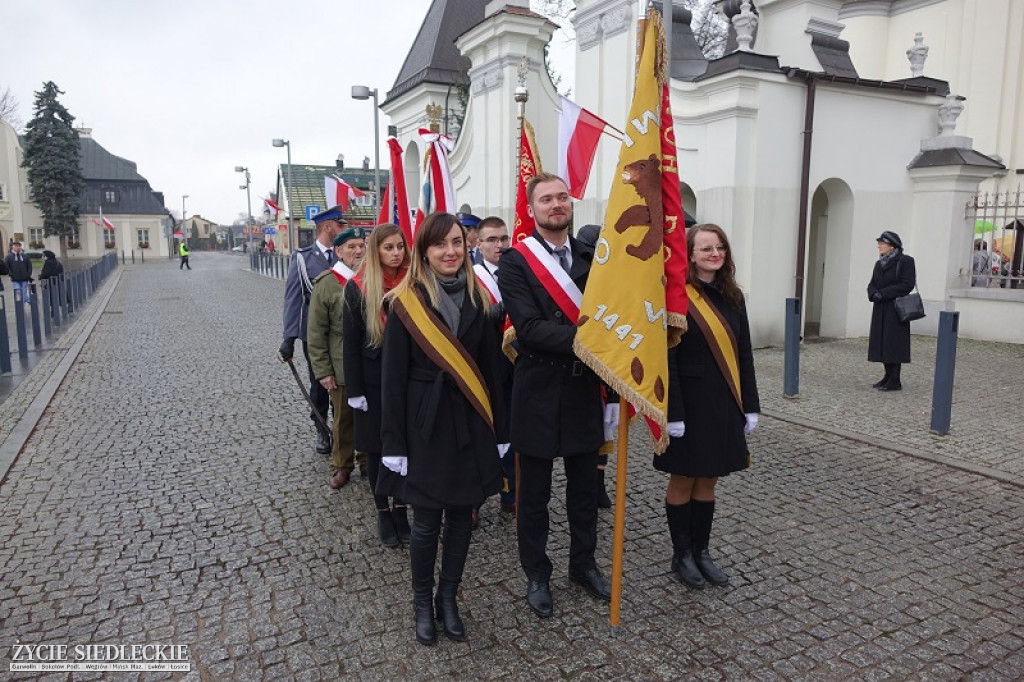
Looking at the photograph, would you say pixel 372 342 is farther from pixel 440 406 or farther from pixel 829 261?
pixel 829 261

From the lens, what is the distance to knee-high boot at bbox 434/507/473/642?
3582 millimetres

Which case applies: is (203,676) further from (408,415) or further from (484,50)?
(484,50)

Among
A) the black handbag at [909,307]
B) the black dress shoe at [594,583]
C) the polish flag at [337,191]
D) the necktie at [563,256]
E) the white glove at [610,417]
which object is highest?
the polish flag at [337,191]

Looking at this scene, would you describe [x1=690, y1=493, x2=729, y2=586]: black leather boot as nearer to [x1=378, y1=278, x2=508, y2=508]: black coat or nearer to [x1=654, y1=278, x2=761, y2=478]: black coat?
[x1=654, y1=278, x2=761, y2=478]: black coat

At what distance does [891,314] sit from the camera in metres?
9.04

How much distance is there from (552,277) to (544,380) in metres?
0.51

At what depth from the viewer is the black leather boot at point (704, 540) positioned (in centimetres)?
409

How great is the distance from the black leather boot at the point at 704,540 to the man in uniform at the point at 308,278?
3533mm

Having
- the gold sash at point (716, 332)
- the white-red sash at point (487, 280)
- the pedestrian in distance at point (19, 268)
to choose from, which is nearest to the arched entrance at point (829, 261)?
the white-red sash at point (487, 280)

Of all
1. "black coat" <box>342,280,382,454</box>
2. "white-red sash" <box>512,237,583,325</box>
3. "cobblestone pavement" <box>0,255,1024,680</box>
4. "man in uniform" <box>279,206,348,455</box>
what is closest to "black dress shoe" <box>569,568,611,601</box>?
"cobblestone pavement" <box>0,255,1024,680</box>

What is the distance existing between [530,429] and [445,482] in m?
0.52

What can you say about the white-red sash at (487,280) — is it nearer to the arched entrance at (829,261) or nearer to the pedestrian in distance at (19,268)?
the arched entrance at (829,261)

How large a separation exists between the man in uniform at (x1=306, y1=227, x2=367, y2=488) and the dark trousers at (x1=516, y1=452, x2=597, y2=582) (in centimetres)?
218

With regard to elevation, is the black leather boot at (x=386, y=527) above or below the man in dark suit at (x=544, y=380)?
below
